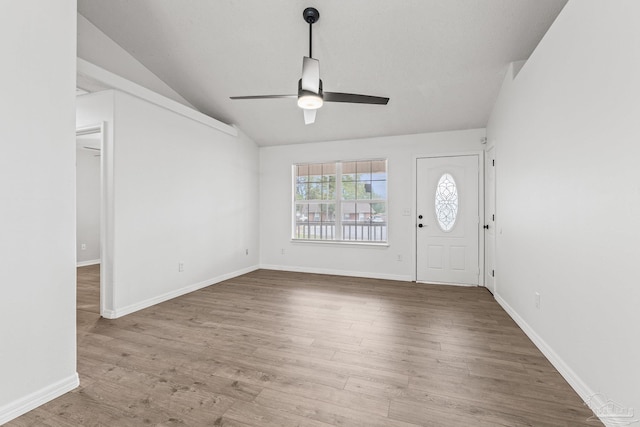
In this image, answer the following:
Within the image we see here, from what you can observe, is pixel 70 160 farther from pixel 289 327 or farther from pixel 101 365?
pixel 289 327

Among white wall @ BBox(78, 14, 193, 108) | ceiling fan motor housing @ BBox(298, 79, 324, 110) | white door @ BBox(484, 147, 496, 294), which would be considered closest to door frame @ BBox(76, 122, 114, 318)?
white wall @ BBox(78, 14, 193, 108)

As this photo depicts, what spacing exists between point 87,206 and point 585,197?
7.99 m

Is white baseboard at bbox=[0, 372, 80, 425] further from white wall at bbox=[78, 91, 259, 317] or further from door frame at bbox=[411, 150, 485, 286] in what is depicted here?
door frame at bbox=[411, 150, 485, 286]

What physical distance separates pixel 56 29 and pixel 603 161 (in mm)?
3361

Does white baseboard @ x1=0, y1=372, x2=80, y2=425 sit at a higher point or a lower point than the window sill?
lower

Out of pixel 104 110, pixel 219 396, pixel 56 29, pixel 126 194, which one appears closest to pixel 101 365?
pixel 219 396

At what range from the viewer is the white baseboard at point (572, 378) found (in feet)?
5.41

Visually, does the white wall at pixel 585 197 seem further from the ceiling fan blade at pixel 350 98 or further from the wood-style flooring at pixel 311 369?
the ceiling fan blade at pixel 350 98

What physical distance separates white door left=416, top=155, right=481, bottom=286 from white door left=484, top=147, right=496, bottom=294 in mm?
141

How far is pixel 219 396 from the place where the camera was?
1848 mm

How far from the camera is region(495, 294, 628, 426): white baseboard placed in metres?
1.65

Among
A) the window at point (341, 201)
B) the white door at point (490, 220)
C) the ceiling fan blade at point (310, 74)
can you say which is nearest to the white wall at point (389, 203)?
the window at point (341, 201)

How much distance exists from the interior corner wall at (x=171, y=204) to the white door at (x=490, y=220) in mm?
3985

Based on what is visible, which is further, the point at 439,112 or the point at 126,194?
the point at 439,112
